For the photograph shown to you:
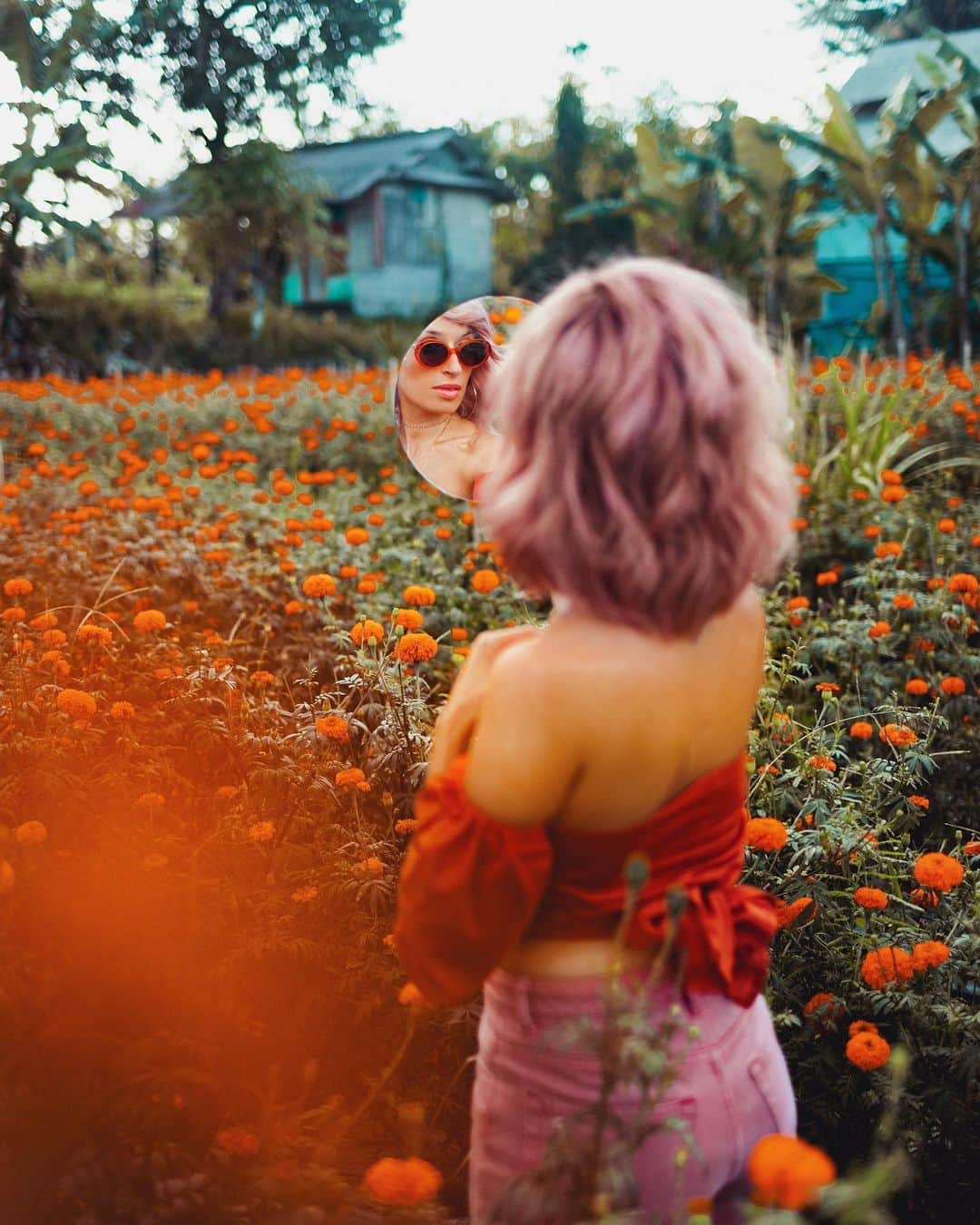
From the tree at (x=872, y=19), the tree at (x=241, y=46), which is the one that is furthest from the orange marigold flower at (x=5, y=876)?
the tree at (x=872, y=19)

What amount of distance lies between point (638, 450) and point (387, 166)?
3033cm

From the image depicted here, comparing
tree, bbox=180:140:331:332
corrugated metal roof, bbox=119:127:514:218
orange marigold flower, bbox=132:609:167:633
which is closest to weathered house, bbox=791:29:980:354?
tree, bbox=180:140:331:332

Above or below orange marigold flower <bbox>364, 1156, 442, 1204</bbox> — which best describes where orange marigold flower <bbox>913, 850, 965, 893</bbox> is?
above

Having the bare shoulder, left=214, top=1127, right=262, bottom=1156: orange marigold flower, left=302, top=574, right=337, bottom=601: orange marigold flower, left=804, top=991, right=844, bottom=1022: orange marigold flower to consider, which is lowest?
left=214, top=1127, right=262, bottom=1156: orange marigold flower

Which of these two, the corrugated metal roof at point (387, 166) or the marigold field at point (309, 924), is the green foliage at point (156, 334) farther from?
the marigold field at point (309, 924)

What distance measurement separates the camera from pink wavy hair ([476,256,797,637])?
3.52ft

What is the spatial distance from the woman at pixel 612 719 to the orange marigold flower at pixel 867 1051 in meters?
0.41

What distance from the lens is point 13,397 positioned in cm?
763

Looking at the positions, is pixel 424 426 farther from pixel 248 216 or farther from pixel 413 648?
pixel 248 216

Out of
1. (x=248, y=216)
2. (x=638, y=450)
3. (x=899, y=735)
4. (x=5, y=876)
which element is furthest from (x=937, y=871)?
(x=248, y=216)

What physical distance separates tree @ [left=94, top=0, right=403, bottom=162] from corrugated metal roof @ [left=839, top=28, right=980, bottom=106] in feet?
37.6

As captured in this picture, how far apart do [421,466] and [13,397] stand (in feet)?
21.9

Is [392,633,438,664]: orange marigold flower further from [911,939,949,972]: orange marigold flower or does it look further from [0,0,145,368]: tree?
[0,0,145,368]: tree

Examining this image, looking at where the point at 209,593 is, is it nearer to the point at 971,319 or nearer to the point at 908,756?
the point at 908,756
